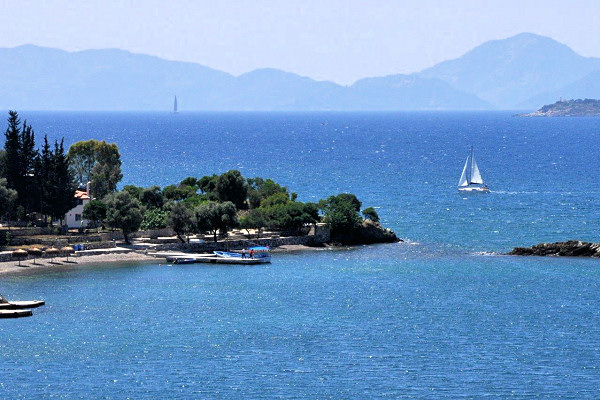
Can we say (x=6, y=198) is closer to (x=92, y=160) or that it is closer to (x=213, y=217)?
(x=213, y=217)

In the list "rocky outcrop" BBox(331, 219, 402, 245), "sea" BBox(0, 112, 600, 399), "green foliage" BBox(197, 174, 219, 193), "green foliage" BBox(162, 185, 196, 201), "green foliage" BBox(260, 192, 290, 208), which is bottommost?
"sea" BBox(0, 112, 600, 399)

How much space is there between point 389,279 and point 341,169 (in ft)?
365

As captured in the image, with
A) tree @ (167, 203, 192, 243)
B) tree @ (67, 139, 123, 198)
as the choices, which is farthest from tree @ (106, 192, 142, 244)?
tree @ (67, 139, 123, 198)

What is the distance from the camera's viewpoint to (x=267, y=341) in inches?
2445

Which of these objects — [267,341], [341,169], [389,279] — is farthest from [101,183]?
[341,169]

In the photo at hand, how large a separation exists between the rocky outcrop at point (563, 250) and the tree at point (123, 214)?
1370 inches

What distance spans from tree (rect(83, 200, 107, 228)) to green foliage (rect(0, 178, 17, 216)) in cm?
679

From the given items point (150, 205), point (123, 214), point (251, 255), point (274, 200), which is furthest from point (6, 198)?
point (274, 200)

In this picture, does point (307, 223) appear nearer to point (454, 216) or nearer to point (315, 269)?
point (315, 269)

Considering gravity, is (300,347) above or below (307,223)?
below

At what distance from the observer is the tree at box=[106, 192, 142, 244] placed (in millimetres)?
93688

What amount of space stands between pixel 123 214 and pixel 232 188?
61.1ft

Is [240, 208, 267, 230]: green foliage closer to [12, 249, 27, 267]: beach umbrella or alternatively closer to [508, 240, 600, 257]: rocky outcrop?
[12, 249, 27, 267]: beach umbrella

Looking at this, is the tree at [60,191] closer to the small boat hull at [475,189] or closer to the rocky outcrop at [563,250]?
the rocky outcrop at [563,250]
